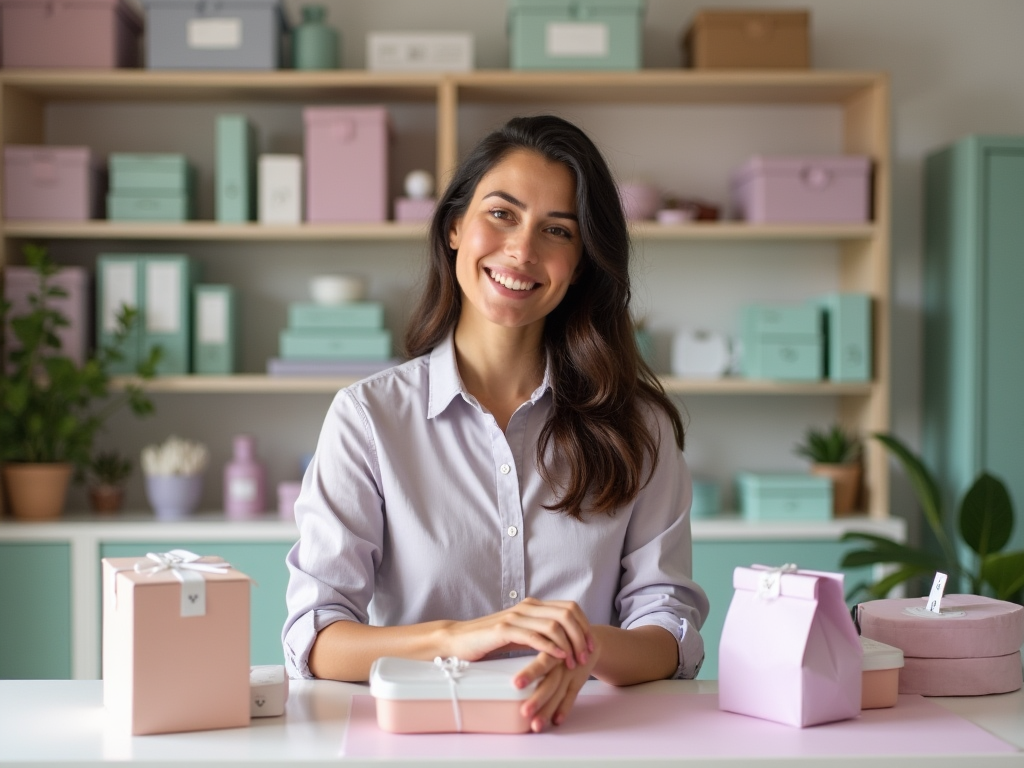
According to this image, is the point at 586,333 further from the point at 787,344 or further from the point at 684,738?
the point at 787,344

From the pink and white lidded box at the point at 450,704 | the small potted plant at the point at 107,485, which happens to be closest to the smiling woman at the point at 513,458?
the pink and white lidded box at the point at 450,704

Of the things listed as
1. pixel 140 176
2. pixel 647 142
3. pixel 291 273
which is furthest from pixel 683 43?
pixel 140 176

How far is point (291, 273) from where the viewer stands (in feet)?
11.8

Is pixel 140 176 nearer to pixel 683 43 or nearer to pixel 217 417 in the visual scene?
pixel 217 417

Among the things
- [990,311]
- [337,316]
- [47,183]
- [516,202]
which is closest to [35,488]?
[47,183]

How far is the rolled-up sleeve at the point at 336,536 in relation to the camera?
1545mm

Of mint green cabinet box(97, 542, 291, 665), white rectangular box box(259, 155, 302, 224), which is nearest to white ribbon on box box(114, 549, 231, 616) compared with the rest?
mint green cabinet box(97, 542, 291, 665)

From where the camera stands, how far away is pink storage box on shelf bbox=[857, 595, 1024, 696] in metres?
1.37

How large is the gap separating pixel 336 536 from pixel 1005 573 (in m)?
2.06

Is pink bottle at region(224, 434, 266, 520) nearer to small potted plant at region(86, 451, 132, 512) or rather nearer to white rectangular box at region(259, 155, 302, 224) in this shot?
small potted plant at region(86, 451, 132, 512)

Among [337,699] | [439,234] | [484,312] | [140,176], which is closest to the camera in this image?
[337,699]

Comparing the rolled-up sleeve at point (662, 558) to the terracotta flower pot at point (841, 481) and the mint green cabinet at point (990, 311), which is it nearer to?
the terracotta flower pot at point (841, 481)

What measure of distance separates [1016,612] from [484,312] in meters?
0.85

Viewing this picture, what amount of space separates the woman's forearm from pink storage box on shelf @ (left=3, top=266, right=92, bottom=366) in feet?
7.51
